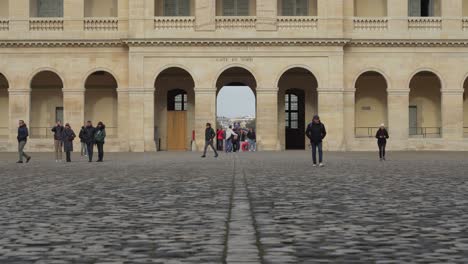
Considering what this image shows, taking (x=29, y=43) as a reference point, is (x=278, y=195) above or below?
below

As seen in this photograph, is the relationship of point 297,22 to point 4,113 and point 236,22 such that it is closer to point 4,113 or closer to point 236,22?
point 236,22

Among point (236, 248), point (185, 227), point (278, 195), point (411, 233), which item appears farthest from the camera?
point (278, 195)

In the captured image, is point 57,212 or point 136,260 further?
point 57,212

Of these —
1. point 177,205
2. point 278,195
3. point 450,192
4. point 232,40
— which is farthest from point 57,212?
point 232,40

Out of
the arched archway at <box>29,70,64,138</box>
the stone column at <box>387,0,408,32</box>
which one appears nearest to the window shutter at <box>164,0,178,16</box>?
the arched archway at <box>29,70,64,138</box>

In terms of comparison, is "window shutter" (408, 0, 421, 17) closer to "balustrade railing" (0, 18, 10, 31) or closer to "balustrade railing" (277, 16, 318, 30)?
"balustrade railing" (277, 16, 318, 30)

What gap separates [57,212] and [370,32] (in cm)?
3478

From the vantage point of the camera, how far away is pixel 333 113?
41.3 metres

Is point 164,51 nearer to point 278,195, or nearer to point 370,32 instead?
point 370,32

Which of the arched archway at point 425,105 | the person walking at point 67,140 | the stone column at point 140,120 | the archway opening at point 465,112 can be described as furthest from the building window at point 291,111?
the person walking at point 67,140

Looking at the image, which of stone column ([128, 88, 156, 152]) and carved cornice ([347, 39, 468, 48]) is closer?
stone column ([128, 88, 156, 152])

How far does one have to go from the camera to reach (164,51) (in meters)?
41.6

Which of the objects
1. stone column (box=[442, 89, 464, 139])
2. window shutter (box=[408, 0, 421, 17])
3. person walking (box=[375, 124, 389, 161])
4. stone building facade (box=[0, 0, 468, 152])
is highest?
window shutter (box=[408, 0, 421, 17])

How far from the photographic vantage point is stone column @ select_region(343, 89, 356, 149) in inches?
1652
